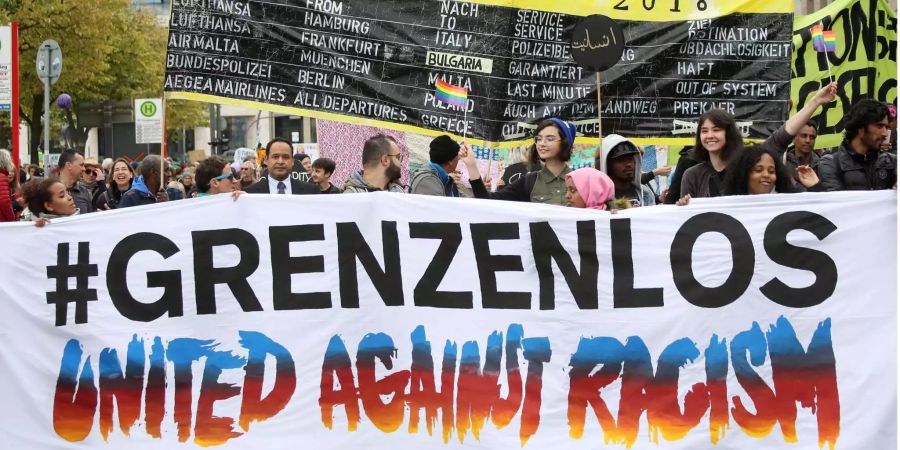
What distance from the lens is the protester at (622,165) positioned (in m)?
6.69

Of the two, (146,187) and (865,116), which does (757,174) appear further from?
(146,187)

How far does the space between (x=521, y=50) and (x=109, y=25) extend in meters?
27.9

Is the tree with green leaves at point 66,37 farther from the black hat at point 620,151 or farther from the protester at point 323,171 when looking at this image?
the black hat at point 620,151

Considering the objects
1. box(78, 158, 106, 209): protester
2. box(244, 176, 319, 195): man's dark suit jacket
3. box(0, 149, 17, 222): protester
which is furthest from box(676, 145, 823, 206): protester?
box(78, 158, 106, 209): protester

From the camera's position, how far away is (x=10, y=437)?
6105 mm

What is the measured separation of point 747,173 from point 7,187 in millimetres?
6316

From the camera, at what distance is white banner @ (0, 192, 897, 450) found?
5.56 meters

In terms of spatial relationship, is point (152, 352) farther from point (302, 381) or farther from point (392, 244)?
point (392, 244)

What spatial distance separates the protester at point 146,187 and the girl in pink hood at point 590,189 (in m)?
3.99

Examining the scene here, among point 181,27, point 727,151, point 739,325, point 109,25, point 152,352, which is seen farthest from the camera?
point 109,25

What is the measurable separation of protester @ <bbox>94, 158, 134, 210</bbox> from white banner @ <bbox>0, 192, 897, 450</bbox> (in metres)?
4.59

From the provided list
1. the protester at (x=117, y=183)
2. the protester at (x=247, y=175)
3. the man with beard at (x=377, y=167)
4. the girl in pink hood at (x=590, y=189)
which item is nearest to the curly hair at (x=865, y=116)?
the girl in pink hood at (x=590, y=189)

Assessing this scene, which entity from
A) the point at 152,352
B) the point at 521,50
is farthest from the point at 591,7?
the point at 152,352

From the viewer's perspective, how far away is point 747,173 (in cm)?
607
